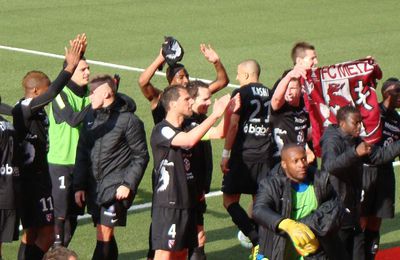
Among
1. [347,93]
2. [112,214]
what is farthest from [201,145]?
[347,93]

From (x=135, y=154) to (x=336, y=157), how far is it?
6.80ft

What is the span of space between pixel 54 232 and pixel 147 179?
4.21m

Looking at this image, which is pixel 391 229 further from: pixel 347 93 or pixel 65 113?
pixel 65 113

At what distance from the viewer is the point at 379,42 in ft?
88.9

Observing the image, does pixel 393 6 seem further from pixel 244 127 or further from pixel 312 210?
pixel 312 210

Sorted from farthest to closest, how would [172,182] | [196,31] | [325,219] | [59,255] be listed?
[196,31]
[172,182]
[325,219]
[59,255]

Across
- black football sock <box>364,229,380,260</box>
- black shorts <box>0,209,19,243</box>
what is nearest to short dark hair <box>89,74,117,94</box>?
black shorts <box>0,209,19,243</box>

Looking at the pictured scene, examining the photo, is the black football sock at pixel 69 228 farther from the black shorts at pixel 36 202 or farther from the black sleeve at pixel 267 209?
the black sleeve at pixel 267 209

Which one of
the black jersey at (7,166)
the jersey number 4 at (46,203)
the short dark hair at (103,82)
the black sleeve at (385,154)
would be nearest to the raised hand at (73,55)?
the short dark hair at (103,82)

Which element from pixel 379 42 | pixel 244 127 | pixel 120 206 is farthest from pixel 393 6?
pixel 120 206

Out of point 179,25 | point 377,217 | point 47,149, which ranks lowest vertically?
point 377,217

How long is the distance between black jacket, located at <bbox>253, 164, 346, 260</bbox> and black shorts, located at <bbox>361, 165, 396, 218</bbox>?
2.25m

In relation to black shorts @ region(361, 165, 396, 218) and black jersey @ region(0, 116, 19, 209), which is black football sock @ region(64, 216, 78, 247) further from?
black shorts @ region(361, 165, 396, 218)

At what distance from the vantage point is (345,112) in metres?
12.3
